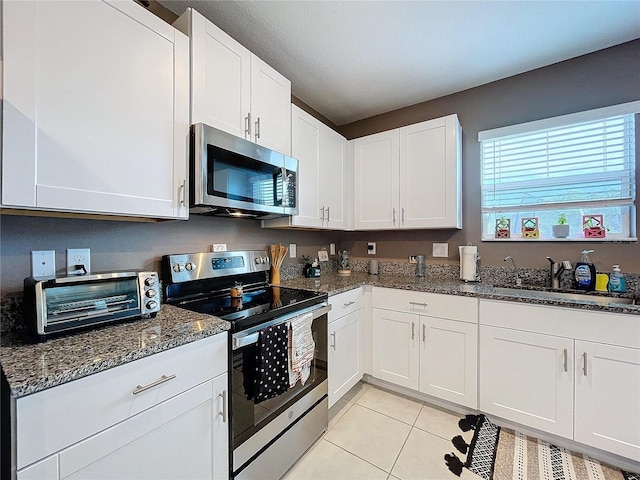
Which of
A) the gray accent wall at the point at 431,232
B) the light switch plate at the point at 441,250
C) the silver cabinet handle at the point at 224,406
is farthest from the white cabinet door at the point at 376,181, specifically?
the silver cabinet handle at the point at 224,406

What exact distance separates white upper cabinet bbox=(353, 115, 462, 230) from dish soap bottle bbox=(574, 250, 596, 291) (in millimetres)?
822

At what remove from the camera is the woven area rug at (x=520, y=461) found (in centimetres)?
143

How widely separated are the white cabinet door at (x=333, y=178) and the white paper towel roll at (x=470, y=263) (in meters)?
1.07

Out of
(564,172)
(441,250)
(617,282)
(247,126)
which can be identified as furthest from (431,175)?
(247,126)

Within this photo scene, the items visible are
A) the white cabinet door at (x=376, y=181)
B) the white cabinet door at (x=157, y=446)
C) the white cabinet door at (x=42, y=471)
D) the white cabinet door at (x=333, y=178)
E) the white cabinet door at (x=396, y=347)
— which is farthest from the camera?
the white cabinet door at (x=376, y=181)

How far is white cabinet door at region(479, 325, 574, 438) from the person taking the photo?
1.57 m

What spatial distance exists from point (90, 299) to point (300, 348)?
941 millimetres

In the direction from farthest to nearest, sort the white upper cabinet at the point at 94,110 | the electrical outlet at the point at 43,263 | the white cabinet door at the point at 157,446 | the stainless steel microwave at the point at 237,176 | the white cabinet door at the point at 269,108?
1. the white cabinet door at the point at 269,108
2. the stainless steel microwave at the point at 237,176
3. the electrical outlet at the point at 43,263
4. the white upper cabinet at the point at 94,110
5. the white cabinet door at the point at 157,446

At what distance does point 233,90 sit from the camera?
1.54 metres

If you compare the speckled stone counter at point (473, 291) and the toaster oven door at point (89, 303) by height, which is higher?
the toaster oven door at point (89, 303)

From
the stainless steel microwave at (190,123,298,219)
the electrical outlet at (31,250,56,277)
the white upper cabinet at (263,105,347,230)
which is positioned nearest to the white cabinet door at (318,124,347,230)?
the white upper cabinet at (263,105,347,230)

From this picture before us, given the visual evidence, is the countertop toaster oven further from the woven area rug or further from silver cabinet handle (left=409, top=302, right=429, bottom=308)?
the woven area rug

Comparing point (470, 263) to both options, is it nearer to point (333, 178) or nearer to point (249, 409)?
point (333, 178)

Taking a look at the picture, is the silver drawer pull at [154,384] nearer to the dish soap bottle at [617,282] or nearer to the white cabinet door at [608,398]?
the white cabinet door at [608,398]
